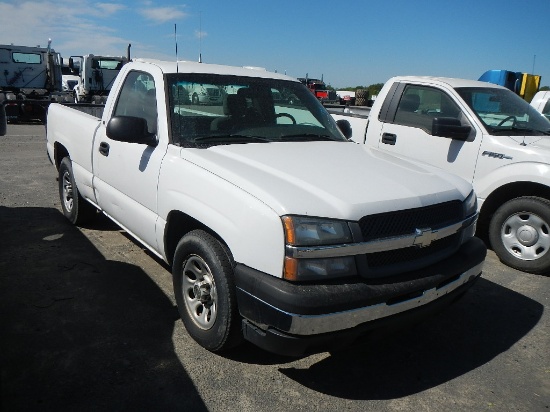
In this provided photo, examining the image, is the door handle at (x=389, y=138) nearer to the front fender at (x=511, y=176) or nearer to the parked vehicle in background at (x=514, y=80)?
the front fender at (x=511, y=176)

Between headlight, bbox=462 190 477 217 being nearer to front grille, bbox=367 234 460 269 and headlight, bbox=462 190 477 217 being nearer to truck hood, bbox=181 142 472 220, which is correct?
truck hood, bbox=181 142 472 220

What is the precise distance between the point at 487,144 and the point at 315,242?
3.42m

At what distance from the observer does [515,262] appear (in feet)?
15.6

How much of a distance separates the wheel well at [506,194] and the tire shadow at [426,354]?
1.27 m

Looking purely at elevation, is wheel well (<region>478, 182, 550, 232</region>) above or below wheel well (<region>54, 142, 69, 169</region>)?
below

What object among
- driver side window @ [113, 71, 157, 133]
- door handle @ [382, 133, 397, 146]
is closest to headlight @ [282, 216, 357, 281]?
driver side window @ [113, 71, 157, 133]

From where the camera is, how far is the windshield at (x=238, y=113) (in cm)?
337

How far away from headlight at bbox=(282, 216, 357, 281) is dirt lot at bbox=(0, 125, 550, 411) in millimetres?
785

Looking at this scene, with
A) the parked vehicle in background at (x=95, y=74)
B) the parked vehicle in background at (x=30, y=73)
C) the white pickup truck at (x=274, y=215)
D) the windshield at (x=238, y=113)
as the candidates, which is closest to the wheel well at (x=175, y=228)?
the white pickup truck at (x=274, y=215)

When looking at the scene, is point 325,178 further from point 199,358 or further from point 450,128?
point 450,128

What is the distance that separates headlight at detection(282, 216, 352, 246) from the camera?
2324 millimetres

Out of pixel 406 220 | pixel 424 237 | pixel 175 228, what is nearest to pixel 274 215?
pixel 406 220

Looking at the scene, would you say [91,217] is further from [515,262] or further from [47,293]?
[515,262]

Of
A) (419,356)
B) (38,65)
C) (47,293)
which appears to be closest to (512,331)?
(419,356)
